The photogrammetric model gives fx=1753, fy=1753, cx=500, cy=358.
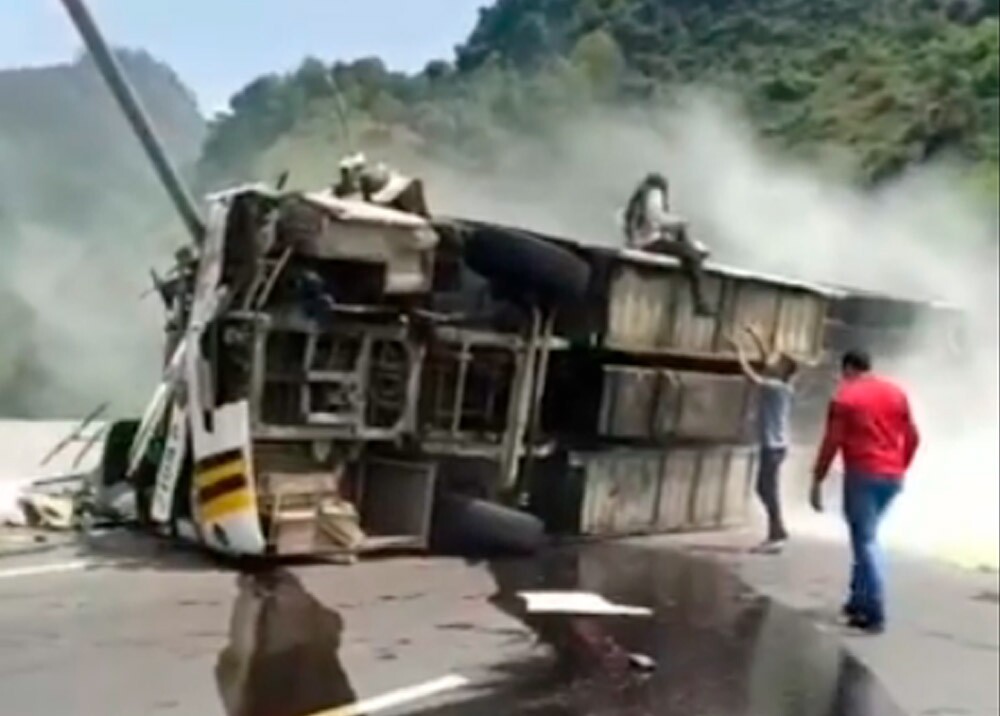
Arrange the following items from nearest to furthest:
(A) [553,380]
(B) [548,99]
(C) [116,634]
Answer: (C) [116,634], (A) [553,380], (B) [548,99]

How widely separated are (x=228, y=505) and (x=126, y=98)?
14.0 feet

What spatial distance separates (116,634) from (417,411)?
2.92 metres

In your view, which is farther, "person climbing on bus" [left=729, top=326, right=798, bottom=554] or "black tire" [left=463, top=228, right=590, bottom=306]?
"person climbing on bus" [left=729, top=326, right=798, bottom=554]

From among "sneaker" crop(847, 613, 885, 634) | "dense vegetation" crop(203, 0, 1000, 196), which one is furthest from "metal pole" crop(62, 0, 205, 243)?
"sneaker" crop(847, 613, 885, 634)

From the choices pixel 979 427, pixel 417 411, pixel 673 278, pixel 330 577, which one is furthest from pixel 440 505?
pixel 979 427

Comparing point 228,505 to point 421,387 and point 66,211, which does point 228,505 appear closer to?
point 421,387

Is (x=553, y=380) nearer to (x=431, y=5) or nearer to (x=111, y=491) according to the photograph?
(x=111, y=491)

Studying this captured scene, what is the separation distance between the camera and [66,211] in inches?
142

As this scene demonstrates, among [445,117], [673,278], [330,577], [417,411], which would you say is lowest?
[330,577]

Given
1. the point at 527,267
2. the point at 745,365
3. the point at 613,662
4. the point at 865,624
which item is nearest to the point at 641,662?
the point at 613,662

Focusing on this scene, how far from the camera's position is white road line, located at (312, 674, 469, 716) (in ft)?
16.5

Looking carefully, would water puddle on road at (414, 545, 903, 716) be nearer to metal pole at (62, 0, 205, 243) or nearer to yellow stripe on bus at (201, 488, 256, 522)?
yellow stripe on bus at (201, 488, 256, 522)

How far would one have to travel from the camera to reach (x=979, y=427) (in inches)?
568

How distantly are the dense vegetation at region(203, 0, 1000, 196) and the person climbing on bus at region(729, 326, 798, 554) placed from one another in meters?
1.69
